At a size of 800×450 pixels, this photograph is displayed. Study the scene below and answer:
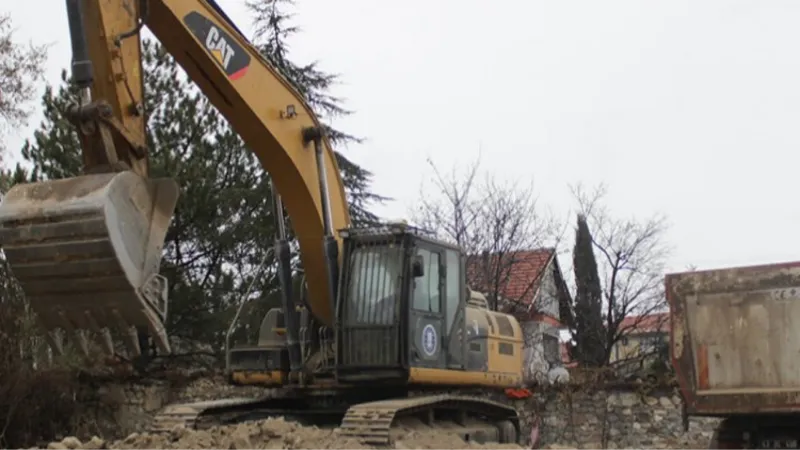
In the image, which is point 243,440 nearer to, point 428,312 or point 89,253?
point 89,253

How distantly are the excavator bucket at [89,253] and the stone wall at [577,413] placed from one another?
8.87 meters

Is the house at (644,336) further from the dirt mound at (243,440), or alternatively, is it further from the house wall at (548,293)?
the dirt mound at (243,440)

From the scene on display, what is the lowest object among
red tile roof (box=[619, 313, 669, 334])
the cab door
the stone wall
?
the stone wall

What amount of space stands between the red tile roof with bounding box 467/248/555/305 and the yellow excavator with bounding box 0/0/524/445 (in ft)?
34.4

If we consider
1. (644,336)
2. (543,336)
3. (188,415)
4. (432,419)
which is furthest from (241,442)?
(644,336)

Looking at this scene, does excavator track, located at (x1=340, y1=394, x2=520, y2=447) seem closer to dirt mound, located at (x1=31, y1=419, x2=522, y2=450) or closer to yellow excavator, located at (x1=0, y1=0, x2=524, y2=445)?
yellow excavator, located at (x1=0, y1=0, x2=524, y2=445)

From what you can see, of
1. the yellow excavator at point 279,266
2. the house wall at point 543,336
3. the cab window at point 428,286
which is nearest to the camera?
the yellow excavator at point 279,266

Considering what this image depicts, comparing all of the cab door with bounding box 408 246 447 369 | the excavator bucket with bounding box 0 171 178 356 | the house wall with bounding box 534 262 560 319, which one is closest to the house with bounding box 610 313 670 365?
the house wall with bounding box 534 262 560 319

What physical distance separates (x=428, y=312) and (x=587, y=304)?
16.5m

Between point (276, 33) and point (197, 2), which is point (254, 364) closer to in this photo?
point (197, 2)

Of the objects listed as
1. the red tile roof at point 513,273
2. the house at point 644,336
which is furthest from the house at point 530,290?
the house at point 644,336

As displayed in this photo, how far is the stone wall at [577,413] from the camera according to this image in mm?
14898

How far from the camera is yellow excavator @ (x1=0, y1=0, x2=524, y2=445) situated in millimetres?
6133

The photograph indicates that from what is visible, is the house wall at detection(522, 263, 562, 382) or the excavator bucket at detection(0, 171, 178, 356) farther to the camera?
the house wall at detection(522, 263, 562, 382)
